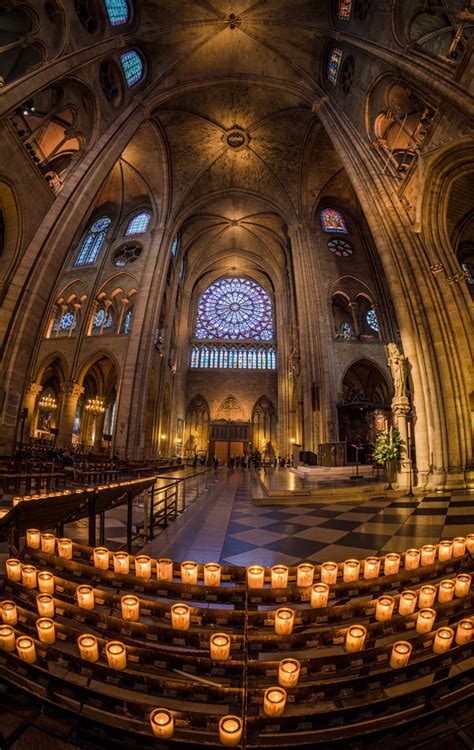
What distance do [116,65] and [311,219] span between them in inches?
492

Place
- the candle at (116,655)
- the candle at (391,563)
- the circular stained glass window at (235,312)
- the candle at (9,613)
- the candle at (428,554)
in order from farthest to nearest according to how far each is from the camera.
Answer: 1. the circular stained glass window at (235,312)
2. the candle at (428,554)
3. the candle at (391,563)
4. the candle at (9,613)
5. the candle at (116,655)

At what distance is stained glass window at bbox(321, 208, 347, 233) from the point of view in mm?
20797

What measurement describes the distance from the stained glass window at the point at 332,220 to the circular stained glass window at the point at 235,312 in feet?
39.4

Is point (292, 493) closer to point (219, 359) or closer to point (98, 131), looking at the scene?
point (98, 131)

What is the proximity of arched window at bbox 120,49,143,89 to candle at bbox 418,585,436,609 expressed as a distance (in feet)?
62.8

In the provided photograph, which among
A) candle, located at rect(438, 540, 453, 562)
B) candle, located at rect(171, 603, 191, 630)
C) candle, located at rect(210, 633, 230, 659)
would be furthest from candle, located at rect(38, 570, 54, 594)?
candle, located at rect(438, 540, 453, 562)

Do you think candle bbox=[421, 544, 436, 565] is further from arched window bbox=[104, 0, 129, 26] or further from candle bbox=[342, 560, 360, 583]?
arched window bbox=[104, 0, 129, 26]

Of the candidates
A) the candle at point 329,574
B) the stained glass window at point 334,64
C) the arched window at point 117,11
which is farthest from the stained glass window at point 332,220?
the candle at point 329,574

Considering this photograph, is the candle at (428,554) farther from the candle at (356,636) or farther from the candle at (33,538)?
the candle at (33,538)

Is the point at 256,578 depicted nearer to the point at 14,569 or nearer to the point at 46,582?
the point at 46,582

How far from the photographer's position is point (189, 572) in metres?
1.58

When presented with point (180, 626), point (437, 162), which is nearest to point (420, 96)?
point (437, 162)

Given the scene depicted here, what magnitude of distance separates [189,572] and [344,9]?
65.1 ft

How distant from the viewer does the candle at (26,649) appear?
3.72 ft
